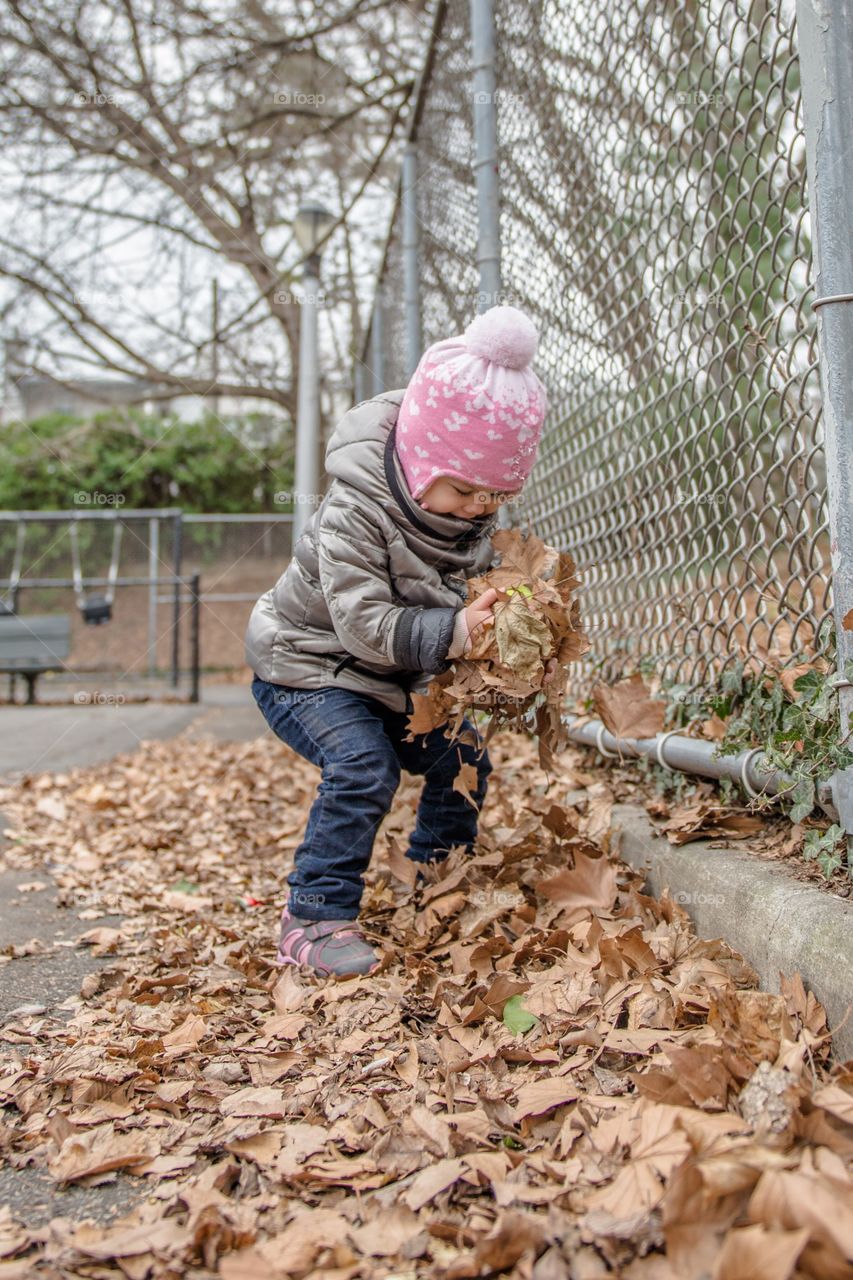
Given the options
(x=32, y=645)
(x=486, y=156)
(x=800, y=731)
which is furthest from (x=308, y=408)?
(x=800, y=731)

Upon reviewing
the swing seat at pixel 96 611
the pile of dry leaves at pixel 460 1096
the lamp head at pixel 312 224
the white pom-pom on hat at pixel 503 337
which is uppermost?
the lamp head at pixel 312 224

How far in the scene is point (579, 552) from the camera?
338cm

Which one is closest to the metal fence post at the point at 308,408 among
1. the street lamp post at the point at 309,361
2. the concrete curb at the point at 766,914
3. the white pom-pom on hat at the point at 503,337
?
the street lamp post at the point at 309,361

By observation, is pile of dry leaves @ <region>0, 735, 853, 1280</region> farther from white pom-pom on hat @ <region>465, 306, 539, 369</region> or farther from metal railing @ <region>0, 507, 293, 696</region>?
metal railing @ <region>0, 507, 293, 696</region>

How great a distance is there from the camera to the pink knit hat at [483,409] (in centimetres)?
230

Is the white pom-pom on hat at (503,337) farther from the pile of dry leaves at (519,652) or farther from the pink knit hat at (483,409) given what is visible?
the pile of dry leaves at (519,652)

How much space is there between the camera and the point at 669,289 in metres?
2.60

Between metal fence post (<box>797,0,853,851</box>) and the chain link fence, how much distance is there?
196mm

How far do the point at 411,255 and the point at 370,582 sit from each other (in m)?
3.12

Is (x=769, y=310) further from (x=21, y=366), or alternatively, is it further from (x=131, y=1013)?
(x=21, y=366)

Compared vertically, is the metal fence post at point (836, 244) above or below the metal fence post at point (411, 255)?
below

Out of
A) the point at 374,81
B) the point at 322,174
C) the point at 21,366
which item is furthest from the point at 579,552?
the point at 21,366

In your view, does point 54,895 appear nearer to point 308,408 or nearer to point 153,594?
point 308,408

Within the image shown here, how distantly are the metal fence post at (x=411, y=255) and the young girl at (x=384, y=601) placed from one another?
2339 millimetres
